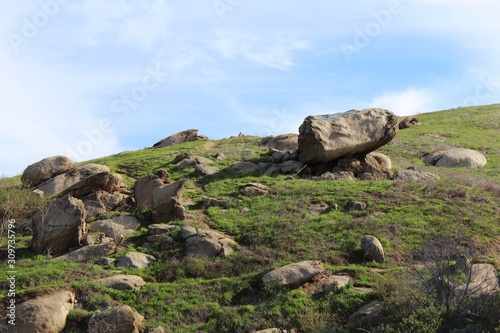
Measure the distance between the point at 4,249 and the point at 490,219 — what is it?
17713mm

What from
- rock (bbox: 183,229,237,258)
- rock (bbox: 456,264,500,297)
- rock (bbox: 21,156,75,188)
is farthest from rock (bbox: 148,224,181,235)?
rock (bbox: 456,264,500,297)

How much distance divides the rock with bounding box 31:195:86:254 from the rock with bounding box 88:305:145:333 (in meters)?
5.34

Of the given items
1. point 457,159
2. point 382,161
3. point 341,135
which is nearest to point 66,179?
point 341,135

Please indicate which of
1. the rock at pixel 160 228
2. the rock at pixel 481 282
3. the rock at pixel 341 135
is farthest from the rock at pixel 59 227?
the rock at pixel 481 282

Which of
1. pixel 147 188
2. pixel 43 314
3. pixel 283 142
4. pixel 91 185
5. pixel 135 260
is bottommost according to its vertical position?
pixel 43 314

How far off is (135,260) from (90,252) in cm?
168

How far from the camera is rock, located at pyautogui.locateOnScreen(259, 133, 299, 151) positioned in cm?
3462

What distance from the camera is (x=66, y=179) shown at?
2691 cm

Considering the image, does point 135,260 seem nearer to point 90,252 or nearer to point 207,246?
point 90,252

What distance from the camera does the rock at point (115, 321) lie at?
48.2ft

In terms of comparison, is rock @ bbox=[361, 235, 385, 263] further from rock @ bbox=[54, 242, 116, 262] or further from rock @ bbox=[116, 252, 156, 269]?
rock @ bbox=[54, 242, 116, 262]

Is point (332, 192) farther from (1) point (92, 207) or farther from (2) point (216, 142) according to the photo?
(2) point (216, 142)

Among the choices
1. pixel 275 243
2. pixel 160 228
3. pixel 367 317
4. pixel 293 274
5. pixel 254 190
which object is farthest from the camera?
pixel 254 190

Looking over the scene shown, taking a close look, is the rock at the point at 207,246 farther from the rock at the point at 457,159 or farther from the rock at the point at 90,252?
the rock at the point at 457,159
